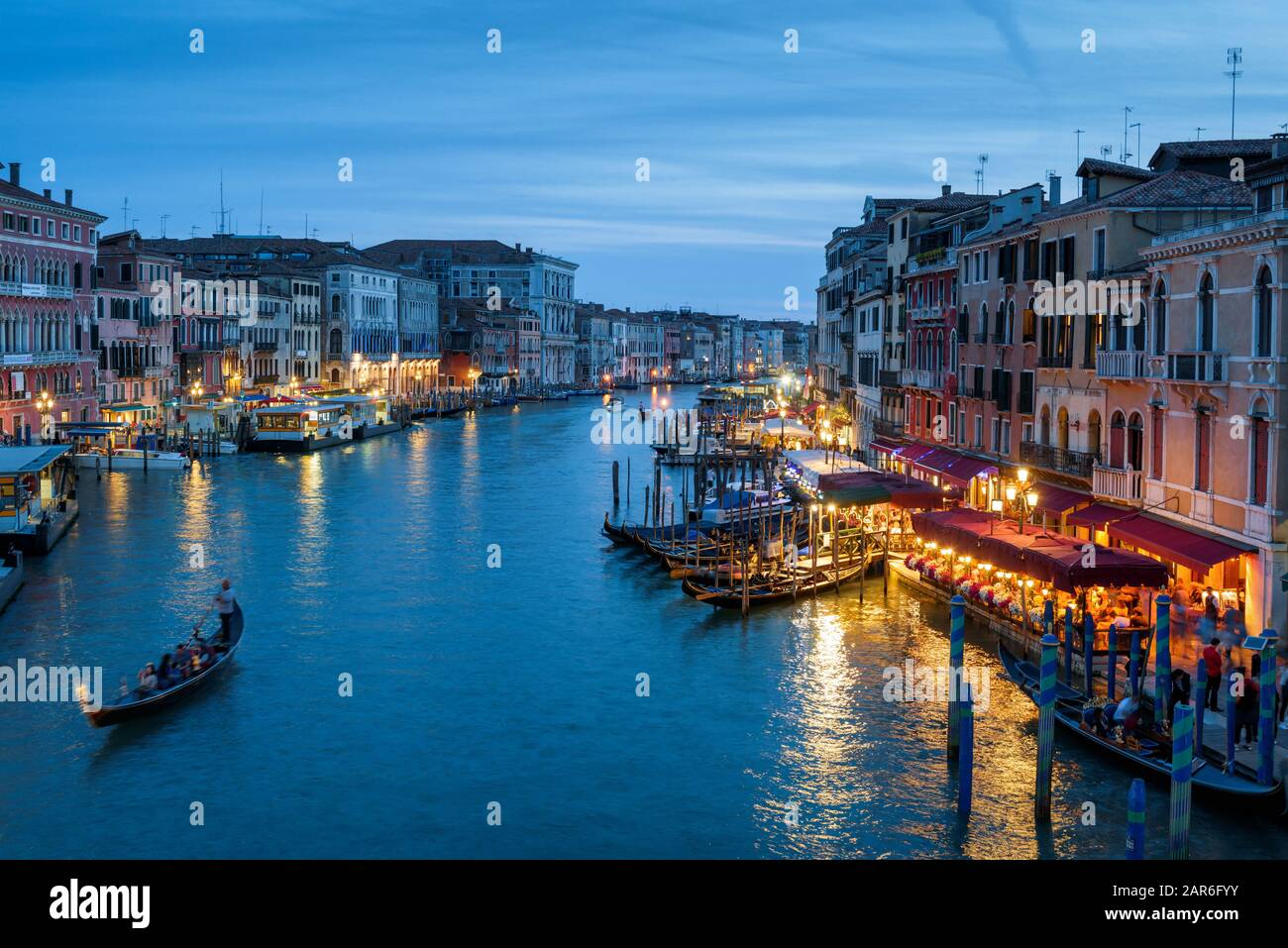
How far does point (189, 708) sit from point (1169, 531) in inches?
476

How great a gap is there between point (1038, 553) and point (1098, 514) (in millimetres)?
2653

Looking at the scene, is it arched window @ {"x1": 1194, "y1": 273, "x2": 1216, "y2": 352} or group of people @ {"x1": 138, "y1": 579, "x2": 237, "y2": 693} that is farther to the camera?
arched window @ {"x1": 1194, "y1": 273, "x2": 1216, "y2": 352}

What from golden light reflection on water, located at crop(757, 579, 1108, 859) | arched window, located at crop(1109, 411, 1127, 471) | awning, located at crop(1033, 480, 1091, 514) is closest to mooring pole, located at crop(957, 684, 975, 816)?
golden light reflection on water, located at crop(757, 579, 1108, 859)

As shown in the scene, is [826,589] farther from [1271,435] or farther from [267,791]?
[267,791]

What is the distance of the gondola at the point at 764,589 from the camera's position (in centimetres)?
2237

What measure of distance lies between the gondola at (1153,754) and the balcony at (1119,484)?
12.4 ft

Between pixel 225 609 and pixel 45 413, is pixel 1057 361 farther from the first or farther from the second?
pixel 45 413

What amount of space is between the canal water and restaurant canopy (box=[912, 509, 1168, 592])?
4.42ft

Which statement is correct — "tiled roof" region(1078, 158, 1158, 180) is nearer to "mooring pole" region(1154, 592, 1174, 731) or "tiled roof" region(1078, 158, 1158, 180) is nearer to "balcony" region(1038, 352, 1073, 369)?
"balcony" region(1038, 352, 1073, 369)

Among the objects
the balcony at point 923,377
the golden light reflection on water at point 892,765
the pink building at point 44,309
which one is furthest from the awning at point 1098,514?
the pink building at point 44,309

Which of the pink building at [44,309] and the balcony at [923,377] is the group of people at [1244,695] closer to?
the balcony at [923,377]

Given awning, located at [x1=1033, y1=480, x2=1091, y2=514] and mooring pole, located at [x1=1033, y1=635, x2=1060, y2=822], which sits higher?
awning, located at [x1=1033, y1=480, x2=1091, y2=514]

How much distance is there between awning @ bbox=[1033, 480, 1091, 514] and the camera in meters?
21.2
